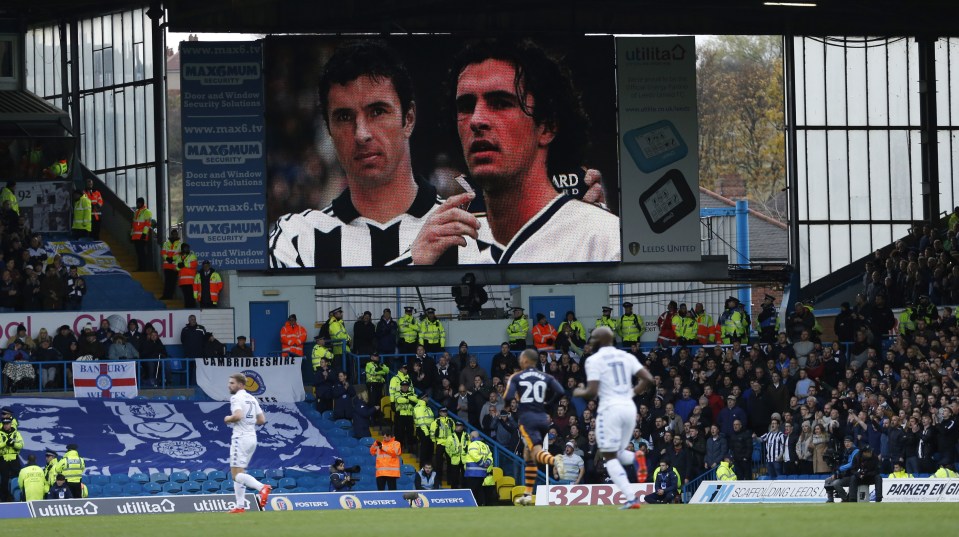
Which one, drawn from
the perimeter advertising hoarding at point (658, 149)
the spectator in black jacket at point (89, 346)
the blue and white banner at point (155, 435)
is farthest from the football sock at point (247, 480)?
the perimeter advertising hoarding at point (658, 149)

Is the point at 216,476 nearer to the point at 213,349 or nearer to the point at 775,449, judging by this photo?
the point at 213,349

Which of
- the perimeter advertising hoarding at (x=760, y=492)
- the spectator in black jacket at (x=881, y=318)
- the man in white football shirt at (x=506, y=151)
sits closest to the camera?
the perimeter advertising hoarding at (x=760, y=492)

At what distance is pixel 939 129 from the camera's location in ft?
152

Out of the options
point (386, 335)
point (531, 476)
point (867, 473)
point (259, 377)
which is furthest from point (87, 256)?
point (531, 476)

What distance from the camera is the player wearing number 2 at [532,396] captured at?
1930 cm

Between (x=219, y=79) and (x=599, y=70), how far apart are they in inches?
376

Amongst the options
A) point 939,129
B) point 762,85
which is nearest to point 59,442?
point 939,129

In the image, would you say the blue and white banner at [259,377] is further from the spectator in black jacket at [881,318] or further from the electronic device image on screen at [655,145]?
the spectator in black jacket at [881,318]

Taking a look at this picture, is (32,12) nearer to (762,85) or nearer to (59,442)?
(59,442)

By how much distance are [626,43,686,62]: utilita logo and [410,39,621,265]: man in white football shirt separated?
1871 millimetres

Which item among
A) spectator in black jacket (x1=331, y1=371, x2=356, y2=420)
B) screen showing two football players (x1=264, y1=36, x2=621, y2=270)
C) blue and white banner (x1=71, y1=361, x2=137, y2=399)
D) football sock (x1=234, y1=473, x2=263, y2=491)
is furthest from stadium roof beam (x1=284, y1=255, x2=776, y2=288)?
football sock (x1=234, y1=473, x2=263, y2=491)

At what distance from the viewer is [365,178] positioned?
3878 cm

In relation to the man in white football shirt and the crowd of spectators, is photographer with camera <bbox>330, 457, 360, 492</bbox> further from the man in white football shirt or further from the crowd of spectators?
the man in white football shirt

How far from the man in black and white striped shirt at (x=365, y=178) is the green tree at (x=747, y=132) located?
42.1 meters
